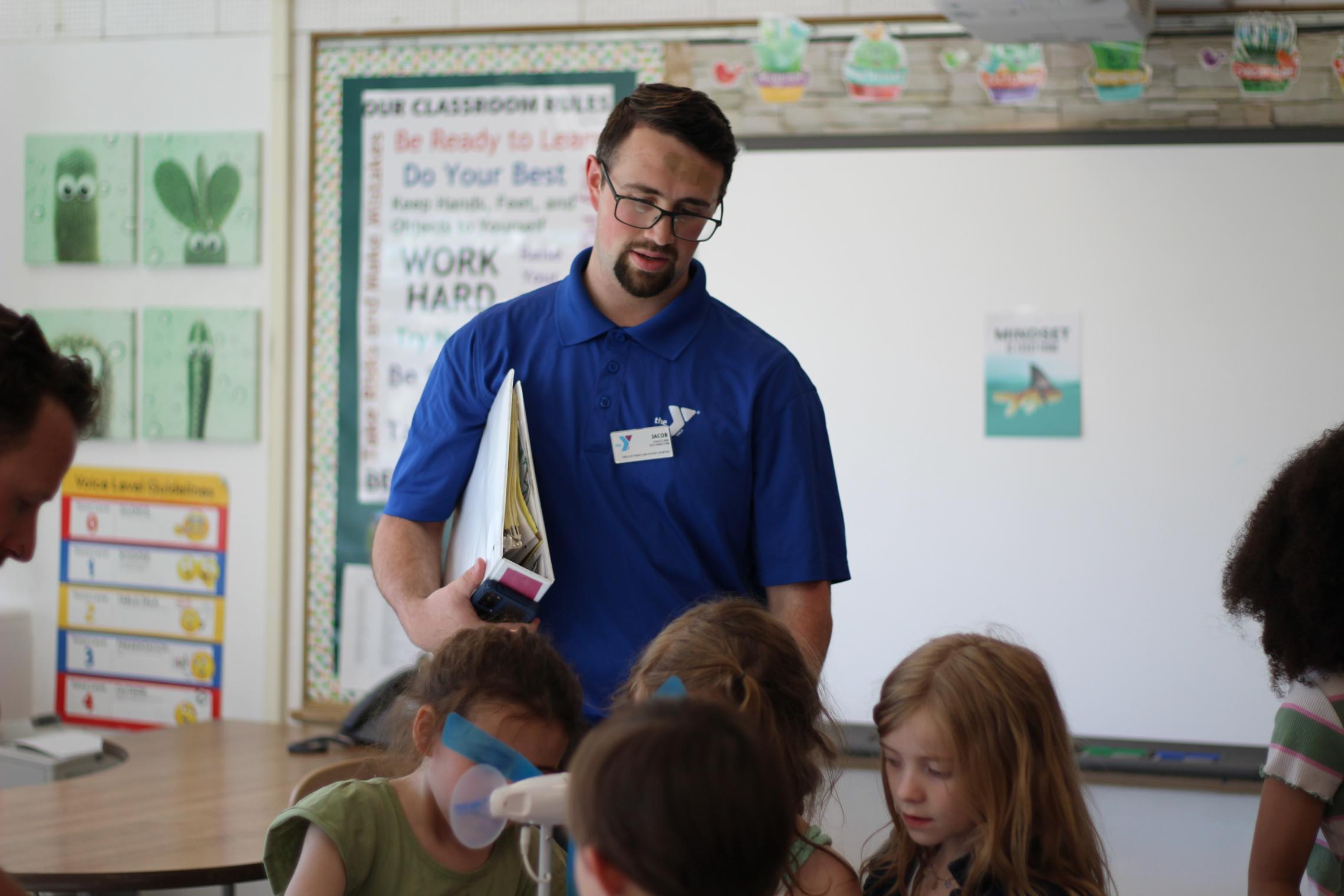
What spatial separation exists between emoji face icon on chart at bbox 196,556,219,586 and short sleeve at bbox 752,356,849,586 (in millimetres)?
2409

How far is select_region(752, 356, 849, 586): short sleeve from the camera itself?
181cm

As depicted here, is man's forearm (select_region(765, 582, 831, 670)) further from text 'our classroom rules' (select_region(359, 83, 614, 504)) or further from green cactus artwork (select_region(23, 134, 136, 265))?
green cactus artwork (select_region(23, 134, 136, 265))

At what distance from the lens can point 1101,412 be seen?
320 cm

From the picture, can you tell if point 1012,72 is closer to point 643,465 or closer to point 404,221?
point 404,221

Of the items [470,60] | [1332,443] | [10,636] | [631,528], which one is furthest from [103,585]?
[1332,443]

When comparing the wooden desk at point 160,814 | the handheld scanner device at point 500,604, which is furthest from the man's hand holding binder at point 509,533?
the wooden desk at point 160,814

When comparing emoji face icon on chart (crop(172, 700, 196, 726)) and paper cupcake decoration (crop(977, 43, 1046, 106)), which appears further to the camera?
emoji face icon on chart (crop(172, 700, 196, 726))

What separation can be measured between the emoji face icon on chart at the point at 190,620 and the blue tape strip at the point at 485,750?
9.56ft

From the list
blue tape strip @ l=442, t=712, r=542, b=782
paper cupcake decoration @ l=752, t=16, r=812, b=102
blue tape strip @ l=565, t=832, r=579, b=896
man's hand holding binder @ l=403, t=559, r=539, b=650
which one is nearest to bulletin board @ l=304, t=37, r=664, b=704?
paper cupcake decoration @ l=752, t=16, r=812, b=102

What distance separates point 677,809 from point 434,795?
597 millimetres

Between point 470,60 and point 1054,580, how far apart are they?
2.07 metres

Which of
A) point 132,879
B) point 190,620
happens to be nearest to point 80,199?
point 190,620

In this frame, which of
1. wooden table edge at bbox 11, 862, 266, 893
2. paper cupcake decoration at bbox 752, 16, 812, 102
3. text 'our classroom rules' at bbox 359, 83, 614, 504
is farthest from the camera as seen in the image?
text 'our classroom rules' at bbox 359, 83, 614, 504

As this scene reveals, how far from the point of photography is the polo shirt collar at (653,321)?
1.85m
